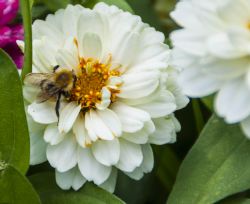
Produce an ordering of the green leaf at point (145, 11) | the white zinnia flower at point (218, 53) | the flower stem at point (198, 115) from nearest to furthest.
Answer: the white zinnia flower at point (218, 53) < the flower stem at point (198, 115) < the green leaf at point (145, 11)

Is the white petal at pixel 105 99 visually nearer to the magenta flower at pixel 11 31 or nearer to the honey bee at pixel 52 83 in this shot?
the honey bee at pixel 52 83

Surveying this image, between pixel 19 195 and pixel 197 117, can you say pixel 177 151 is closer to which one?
pixel 197 117

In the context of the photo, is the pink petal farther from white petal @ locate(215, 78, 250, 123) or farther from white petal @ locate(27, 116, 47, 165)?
white petal @ locate(215, 78, 250, 123)

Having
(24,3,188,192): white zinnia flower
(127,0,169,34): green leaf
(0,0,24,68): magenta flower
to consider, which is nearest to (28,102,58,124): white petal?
(24,3,188,192): white zinnia flower

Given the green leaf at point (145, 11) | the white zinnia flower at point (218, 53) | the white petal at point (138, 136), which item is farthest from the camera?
the green leaf at point (145, 11)

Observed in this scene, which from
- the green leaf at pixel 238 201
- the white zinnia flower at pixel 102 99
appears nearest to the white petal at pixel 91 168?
the white zinnia flower at pixel 102 99

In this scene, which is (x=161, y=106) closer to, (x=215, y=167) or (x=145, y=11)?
(x=215, y=167)
